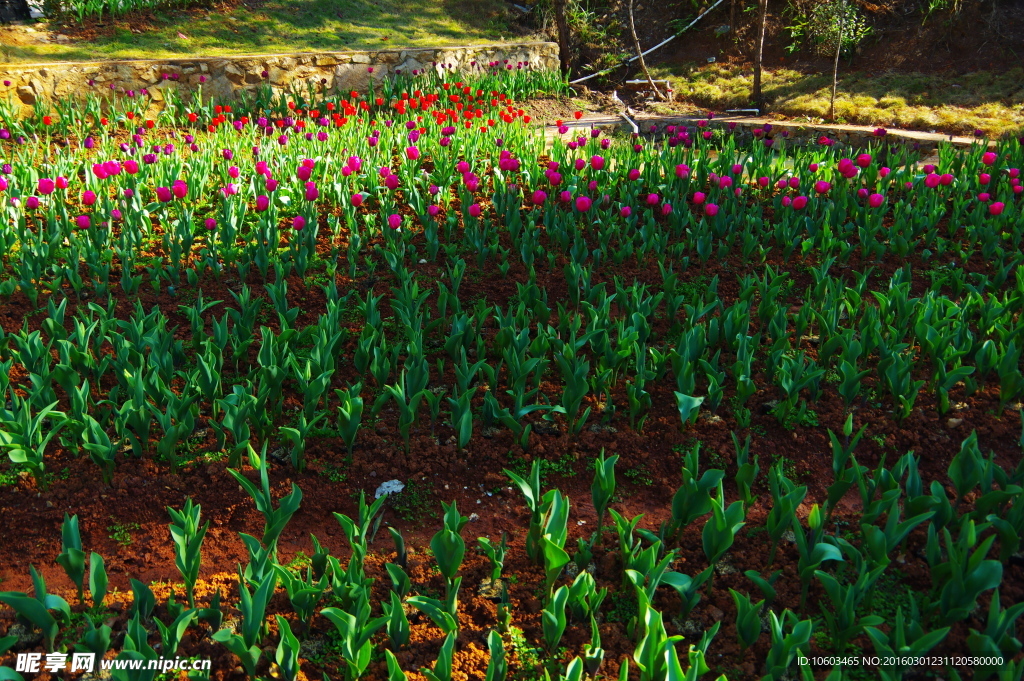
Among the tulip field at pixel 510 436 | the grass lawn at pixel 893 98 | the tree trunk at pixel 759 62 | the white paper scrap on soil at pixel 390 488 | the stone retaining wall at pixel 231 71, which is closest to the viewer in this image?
the tulip field at pixel 510 436

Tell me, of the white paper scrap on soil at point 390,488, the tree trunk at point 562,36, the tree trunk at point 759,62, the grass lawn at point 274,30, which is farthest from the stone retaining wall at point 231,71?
the white paper scrap on soil at point 390,488

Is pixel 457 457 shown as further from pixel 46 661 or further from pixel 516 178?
pixel 516 178

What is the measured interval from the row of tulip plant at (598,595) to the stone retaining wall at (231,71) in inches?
258

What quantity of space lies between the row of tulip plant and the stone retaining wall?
21.5 feet

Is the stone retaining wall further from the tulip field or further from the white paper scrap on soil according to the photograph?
the white paper scrap on soil

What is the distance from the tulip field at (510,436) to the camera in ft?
6.12

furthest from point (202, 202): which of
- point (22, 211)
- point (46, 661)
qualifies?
point (46, 661)

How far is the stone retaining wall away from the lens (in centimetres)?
Answer: 705

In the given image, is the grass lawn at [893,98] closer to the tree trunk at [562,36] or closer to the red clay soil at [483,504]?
the tree trunk at [562,36]

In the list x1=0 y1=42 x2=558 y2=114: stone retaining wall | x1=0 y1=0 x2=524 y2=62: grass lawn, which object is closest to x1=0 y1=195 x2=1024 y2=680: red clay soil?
x1=0 y1=42 x2=558 y2=114: stone retaining wall

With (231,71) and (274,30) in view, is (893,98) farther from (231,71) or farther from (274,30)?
(274,30)

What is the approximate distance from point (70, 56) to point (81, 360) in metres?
6.16

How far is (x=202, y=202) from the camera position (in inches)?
195

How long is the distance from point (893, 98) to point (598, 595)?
8326 mm
